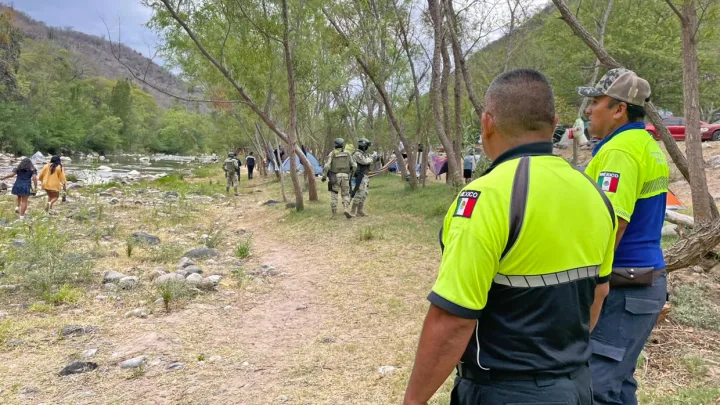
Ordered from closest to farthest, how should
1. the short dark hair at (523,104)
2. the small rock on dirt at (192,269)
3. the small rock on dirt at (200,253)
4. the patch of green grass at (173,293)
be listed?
1. the short dark hair at (523,104)
2. the patch of green grass at (173,293)
3. the small rock on dirt at (192,269)
4. the small rock on dirt at (200,253)

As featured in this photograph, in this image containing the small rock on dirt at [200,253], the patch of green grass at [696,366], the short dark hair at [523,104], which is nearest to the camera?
the short dark hair at [523,104]

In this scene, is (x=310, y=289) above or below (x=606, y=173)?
below

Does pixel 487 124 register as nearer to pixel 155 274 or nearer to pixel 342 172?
pixel 155 274

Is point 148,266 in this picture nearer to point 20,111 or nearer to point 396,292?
point 396,292

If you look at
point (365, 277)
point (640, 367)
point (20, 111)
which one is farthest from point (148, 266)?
point (20, 111)

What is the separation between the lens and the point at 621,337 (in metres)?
2.00

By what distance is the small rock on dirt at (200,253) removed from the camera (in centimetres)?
760

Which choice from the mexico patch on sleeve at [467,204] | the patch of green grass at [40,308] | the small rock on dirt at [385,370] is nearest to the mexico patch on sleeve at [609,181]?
the mexico patch on sleeve at [467,204]

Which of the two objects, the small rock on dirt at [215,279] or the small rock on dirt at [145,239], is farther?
the small rock on dirt at [145,239]

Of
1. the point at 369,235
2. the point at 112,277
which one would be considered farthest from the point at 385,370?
the point at 369,235

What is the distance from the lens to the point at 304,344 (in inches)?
171

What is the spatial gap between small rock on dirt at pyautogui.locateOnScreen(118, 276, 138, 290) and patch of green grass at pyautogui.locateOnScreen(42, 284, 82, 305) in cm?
Answer: 48

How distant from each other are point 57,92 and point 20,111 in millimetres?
15356

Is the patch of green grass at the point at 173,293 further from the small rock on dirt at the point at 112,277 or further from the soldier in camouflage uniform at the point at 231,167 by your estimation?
the soldier in camouflage uniform at the point at 231,167
